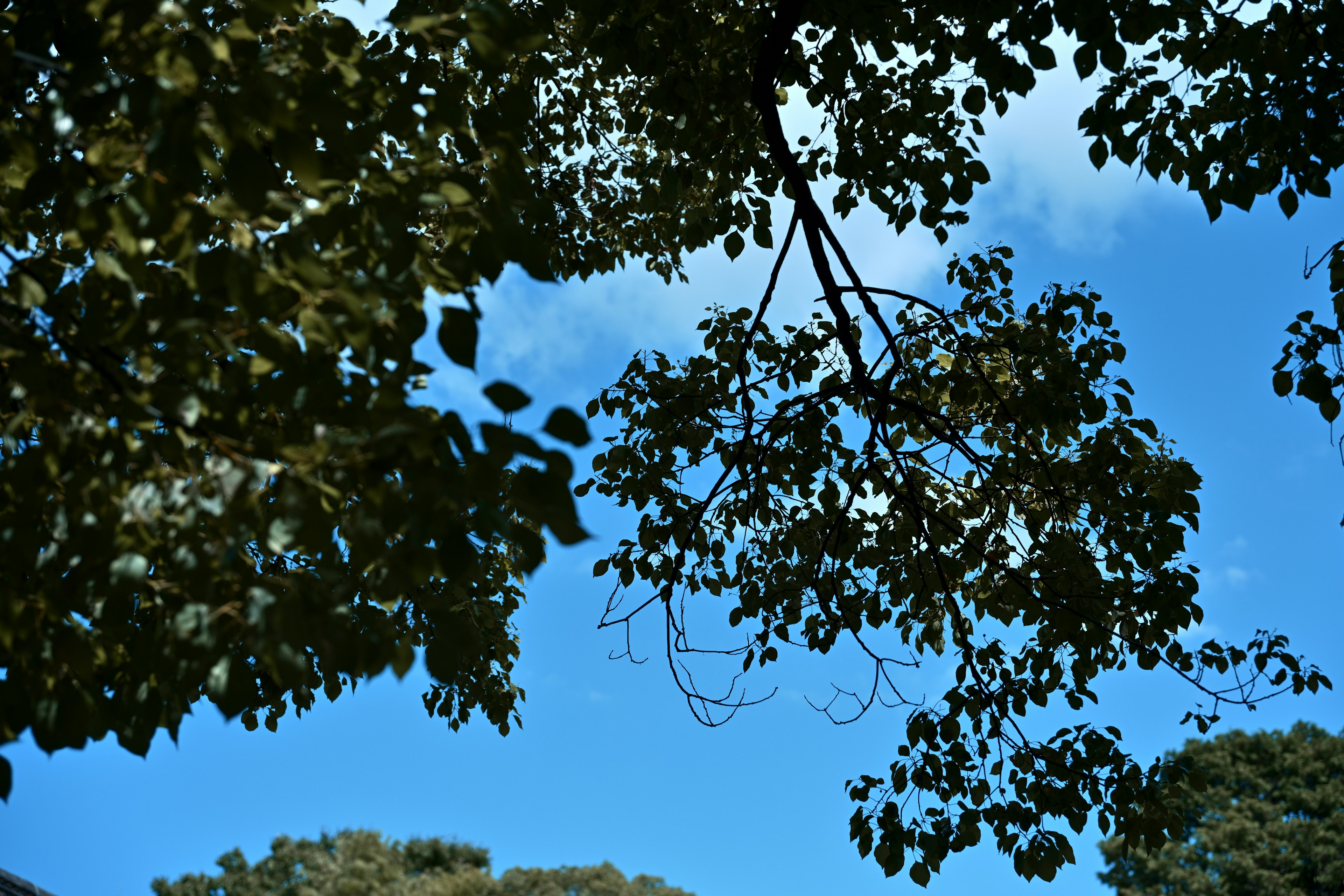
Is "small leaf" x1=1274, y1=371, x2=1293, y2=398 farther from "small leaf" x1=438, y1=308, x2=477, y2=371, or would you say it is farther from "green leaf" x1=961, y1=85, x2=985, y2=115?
"small leaf" x1=438, y1=308, x2=477, y2=371

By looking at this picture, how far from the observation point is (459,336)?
2.45 m

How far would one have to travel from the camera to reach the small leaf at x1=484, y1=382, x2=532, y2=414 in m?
2.09

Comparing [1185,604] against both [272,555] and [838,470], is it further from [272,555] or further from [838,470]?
[272,555]

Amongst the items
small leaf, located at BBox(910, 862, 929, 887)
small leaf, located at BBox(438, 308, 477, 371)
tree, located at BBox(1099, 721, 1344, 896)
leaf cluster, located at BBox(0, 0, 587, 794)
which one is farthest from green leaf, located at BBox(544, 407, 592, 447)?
tree, located at BBox(1099, 721, 1344, 896)

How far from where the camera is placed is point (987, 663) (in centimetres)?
604

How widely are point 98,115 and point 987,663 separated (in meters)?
5.38

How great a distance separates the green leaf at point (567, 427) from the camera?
6.97 ft

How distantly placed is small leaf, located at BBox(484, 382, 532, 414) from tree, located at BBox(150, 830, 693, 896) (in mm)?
13331

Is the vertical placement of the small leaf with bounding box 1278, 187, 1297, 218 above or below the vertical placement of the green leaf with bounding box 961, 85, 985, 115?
below

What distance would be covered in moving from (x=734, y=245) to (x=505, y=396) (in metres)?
3.96

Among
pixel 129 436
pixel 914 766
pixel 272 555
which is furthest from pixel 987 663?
pixel 129 436

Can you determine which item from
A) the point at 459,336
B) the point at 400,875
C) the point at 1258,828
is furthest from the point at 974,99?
the point at 1258,828

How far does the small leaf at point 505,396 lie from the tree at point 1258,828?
1993cm

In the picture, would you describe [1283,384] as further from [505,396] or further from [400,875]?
[400,875]
